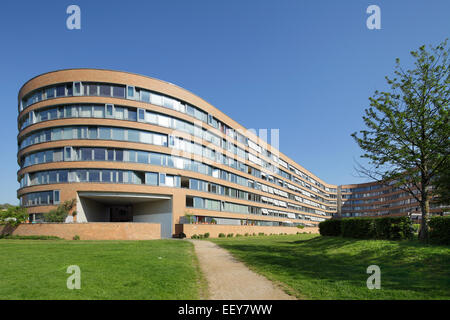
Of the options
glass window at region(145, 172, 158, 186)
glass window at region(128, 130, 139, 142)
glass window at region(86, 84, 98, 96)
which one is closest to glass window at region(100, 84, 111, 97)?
glass window at region(86, 84, 98, 96)

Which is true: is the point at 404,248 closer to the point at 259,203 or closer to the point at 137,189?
the point at 137,189

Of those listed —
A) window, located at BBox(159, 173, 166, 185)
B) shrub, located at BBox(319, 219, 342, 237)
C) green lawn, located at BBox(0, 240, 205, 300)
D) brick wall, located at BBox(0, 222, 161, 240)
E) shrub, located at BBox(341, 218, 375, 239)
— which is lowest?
brick wall, located at BBox(0, 222, 161, 240)

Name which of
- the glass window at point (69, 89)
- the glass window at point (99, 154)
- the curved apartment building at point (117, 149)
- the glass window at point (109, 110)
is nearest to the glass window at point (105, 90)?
the curved apartment building at point (117, 149)

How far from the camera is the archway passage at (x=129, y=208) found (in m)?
35.3

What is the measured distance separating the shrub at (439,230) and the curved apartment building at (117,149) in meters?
26.7

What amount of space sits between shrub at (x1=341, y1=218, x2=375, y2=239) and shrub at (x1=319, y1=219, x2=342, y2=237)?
1.48 metres

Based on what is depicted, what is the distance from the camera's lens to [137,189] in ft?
118

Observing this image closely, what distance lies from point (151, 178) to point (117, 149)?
5.31m

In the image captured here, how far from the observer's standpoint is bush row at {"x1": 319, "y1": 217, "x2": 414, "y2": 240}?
16.8 metres

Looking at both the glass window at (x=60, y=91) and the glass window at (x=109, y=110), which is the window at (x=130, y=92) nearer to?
the glass window at (x=109, y=110)

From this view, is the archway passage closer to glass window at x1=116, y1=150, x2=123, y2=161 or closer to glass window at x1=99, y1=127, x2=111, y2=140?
glass window at x1=116, y1=150, x2=123, y2=161

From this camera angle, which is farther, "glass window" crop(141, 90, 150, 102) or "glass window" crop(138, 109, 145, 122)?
"glass window" crop(141, 90, 150, 102)
